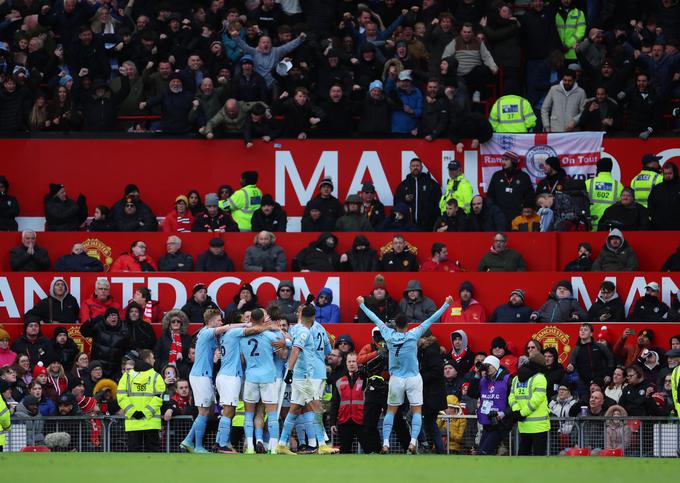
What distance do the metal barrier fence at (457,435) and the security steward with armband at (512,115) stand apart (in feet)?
26.1

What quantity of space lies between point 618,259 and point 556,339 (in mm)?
2294

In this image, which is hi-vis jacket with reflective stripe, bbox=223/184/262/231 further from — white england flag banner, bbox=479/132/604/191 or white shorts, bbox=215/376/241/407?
white shorts, bbox=215/376/241/407

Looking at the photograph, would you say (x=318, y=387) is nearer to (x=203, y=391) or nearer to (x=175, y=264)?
(x=203, y=391)

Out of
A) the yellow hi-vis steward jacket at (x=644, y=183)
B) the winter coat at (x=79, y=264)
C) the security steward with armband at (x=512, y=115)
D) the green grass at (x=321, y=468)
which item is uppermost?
the security steward with armband at (x=512, y=115)

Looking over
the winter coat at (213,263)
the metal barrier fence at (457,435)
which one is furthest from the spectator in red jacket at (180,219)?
the metal barrier fence at (457,435)

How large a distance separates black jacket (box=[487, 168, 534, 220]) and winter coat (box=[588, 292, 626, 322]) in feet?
9.22

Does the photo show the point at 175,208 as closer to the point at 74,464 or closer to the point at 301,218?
the point at 301,218

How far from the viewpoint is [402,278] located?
2417cm

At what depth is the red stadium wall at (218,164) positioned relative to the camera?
27.2 m

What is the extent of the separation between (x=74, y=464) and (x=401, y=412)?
16.7 feet

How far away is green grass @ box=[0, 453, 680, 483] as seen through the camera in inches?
587

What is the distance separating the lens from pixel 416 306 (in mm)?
23484

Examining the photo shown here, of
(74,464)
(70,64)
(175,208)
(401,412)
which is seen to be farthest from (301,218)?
(74,464)

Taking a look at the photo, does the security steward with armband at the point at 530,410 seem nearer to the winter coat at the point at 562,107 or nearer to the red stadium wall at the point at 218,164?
→ the red stadium wall at the point at 218,164
